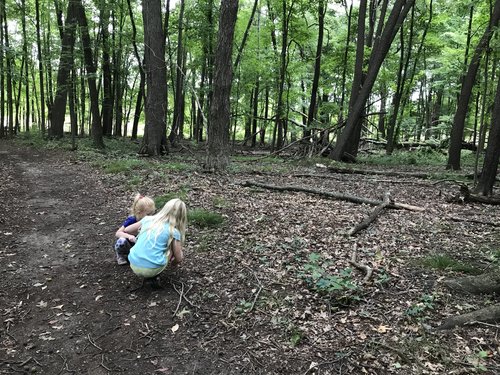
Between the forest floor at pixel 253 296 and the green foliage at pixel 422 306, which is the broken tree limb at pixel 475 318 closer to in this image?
the forest floor at pixel 253 296

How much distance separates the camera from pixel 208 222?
6.82m

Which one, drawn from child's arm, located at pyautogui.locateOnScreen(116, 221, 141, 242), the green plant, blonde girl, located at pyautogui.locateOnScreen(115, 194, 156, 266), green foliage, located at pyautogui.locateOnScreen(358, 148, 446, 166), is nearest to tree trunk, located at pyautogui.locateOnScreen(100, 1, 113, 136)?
green foliage, located at pyautogui.locateOnScreen(358, 148, 446, 166)

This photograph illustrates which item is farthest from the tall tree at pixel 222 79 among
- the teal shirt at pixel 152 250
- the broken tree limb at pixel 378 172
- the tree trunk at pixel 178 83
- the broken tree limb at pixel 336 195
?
the teal shirt at pixel 152 250

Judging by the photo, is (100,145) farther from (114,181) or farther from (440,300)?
(440,300)

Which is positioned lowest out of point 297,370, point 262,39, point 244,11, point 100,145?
point 297,370

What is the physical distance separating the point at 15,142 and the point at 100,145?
7.90 metres

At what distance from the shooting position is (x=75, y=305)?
4.53m

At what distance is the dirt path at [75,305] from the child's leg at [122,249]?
0.45 feet

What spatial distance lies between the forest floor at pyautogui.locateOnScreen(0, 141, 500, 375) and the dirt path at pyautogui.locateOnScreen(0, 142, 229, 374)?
18 mm

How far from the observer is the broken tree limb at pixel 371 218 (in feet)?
20.9

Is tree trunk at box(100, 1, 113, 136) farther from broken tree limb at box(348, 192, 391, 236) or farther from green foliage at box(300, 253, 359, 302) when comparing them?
green foliage at box(300, 253, 359, 302)

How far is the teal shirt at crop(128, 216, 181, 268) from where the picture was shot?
4492 millimetres

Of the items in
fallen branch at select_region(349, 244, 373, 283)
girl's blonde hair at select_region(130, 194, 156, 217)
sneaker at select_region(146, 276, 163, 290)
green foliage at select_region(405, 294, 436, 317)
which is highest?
girl's blonde hair at select_region(130, 194, 156, 217)

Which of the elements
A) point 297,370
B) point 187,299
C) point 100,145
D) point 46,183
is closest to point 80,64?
point 100,145
